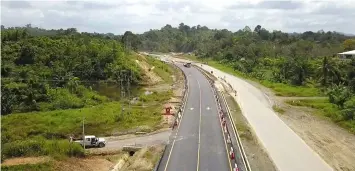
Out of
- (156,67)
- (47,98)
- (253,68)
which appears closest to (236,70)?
Answer: (253,68)

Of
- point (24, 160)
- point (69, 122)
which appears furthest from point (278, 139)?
point (24, 160)

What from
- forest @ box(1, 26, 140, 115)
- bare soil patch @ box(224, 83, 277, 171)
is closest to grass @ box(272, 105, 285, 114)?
bare soil patch @ box(224, 83, 277, 171)

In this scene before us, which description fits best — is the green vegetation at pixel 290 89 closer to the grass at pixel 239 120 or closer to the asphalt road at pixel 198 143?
the grass at pixel 239 120

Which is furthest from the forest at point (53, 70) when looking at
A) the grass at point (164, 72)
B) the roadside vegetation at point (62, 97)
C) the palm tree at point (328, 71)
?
the palm tree at point (328, 71)

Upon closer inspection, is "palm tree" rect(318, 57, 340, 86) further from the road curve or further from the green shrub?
the green shrub

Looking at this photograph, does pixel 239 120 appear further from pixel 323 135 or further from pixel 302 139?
pixel 323 135
